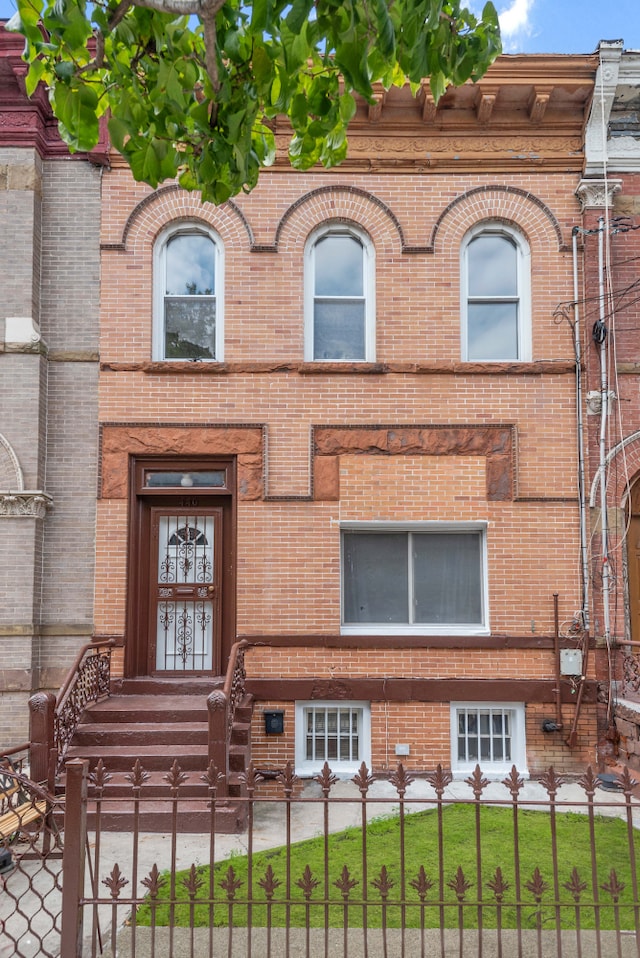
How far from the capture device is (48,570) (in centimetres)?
927

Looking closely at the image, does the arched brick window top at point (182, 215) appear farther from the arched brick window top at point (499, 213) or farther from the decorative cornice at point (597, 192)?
the decorative cornice at point (597, 192)

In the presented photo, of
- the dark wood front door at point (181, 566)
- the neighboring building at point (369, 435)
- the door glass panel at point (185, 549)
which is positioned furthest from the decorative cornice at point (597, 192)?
the door glass panel at point (185, 549)

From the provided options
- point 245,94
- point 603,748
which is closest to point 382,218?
point 245,94

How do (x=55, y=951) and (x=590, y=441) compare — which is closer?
(x=55, y=951)

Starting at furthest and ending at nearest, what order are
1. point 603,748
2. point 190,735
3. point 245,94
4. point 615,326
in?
point 615,326 → point 603,748 → point 190,735 → point 245,94

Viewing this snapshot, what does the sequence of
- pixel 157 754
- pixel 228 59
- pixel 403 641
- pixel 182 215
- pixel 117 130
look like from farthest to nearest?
pixel 182 215 < pixel 403 641 < pixel 157 754 < pixel 228 59 < pixel 117 130

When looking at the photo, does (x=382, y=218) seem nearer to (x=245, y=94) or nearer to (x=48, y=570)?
(x=245, y=94)

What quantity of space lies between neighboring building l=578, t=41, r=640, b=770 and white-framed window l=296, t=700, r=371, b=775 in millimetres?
2952

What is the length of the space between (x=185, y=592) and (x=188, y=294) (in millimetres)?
3880

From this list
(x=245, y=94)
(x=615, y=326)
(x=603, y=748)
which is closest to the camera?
(x=245, y=94)

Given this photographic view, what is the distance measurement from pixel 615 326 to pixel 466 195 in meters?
2.58

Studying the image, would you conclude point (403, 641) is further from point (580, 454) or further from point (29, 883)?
point (29, 883)

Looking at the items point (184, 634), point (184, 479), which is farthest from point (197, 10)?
point (184, 634)

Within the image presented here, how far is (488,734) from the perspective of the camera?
9.26 meters
